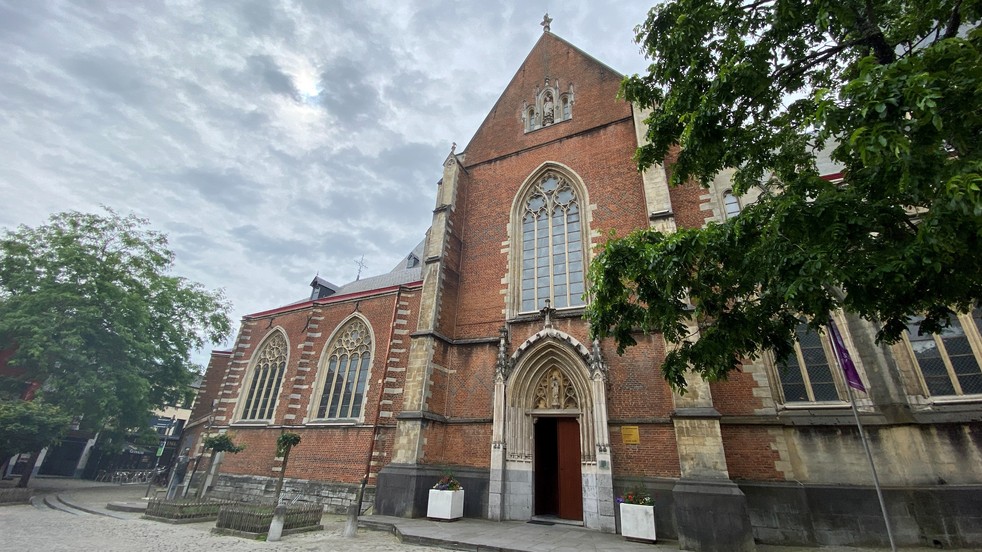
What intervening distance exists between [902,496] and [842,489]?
36.6 inches

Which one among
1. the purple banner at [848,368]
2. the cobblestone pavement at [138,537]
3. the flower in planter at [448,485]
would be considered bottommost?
the cobblestone pavement at [138,537]

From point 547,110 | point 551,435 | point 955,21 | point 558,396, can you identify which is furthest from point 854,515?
point 547,110

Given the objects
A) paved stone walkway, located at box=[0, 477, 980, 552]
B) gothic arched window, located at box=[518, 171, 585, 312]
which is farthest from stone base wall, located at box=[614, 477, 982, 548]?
gothic arched window, located at box=[518, 171, 585, 312]

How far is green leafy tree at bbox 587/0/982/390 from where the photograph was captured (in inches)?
144

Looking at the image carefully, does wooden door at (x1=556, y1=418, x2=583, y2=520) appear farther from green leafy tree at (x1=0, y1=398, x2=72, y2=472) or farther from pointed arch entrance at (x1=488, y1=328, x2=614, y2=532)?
green leafy tree at (x1=0, y1=398, x2=72, y2=472)

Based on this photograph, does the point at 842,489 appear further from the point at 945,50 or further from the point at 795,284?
the point at 945,50

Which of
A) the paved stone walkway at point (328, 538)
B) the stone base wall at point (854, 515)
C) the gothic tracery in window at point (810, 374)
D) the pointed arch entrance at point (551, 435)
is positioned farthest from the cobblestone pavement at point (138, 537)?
the gothic tracery in window at point (810, 374)

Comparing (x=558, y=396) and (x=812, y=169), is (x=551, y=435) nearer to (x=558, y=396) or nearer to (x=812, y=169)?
(x=558, y=396)

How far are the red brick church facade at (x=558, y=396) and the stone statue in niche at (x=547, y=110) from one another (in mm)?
80

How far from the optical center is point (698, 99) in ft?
19.1

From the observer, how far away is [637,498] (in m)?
8.43

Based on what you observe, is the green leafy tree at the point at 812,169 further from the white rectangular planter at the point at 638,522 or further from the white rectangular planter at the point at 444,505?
the white rectangular planter at the point at 444,505

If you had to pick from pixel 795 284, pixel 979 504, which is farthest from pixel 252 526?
pixel 979 504

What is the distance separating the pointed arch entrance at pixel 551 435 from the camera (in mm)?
9695
